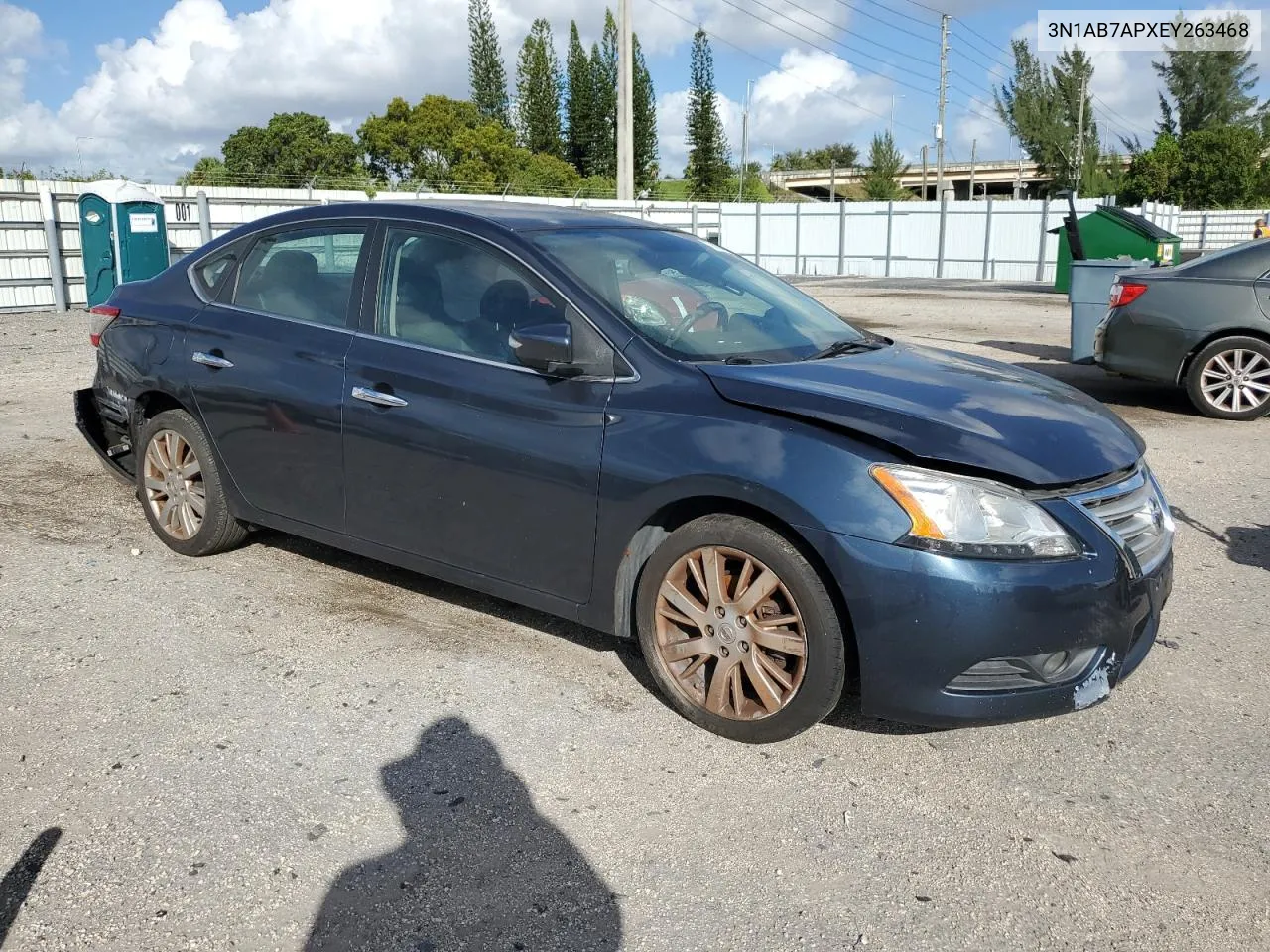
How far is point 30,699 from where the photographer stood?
12.3 ft

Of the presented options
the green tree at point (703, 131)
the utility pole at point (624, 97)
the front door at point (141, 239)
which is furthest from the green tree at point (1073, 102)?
the front door at point (141, 239)

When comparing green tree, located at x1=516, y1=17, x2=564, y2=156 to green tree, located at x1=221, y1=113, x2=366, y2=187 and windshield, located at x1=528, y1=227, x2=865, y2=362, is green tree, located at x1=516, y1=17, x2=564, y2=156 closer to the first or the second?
green tree, located at x1=221, y1=113, x2=366, y2=187

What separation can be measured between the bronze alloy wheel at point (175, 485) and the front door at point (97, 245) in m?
13.0

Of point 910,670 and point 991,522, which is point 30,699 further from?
point 991,522

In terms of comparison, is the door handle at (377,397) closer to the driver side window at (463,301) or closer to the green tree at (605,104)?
the driver side window at (463,301)

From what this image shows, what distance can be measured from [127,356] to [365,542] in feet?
5.87

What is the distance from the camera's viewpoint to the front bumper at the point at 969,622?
3.03 metres

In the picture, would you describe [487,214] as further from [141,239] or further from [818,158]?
[818,158]

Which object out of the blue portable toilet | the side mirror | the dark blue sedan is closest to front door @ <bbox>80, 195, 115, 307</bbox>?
the blue portable toilet

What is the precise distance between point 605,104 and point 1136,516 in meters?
76.8

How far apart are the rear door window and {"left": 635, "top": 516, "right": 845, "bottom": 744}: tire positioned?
184cm

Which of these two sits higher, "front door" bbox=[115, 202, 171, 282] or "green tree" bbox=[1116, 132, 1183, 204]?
"green tree" bbox=[1116, 132, 1183, 204]

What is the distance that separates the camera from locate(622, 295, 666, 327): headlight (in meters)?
3.84

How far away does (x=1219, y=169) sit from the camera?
5456 centimetres
